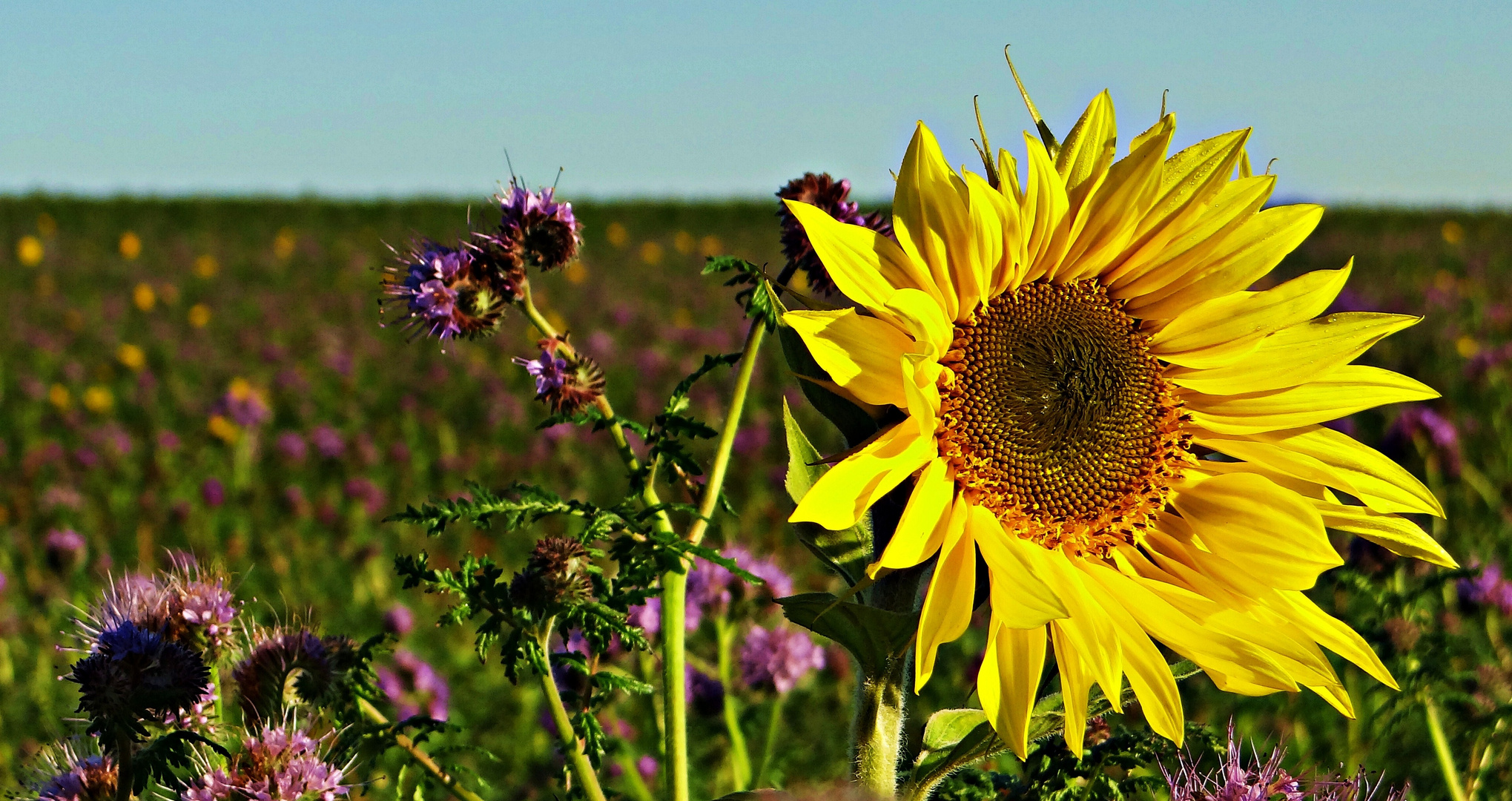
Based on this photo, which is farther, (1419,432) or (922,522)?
(1419,432)

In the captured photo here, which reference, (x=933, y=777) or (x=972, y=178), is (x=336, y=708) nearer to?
(x=933, y=777)

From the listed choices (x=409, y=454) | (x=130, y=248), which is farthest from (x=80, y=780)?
(x=130, y=248)

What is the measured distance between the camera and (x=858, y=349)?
1429mm

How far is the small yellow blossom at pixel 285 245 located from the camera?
55.6 ft

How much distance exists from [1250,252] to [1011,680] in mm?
704

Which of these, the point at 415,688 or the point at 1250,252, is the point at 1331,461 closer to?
the point at 1250,252

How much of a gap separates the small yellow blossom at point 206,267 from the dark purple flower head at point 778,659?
1404 cm

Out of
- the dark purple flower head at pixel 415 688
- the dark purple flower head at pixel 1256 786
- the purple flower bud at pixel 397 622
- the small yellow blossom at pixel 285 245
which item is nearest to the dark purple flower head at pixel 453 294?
the dark purple flower head at pixel 1256 786

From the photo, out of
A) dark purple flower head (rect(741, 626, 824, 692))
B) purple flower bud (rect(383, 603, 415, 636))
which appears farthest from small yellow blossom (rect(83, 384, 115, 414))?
dark purple flower head (rect(741, 626, 824, 692))

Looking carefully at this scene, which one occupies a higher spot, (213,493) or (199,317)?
(199,317)

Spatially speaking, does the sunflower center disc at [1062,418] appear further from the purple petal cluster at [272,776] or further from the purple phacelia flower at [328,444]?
the purple phacelia flower at [328,444]

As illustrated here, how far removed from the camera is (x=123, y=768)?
1.46m

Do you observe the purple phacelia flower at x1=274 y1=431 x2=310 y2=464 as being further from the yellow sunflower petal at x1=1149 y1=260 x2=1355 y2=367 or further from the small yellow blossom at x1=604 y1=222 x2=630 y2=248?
the small yellow blossom at x1=604 y1=222 x2=630 y2=248

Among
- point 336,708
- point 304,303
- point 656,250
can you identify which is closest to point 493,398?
point 304,303
